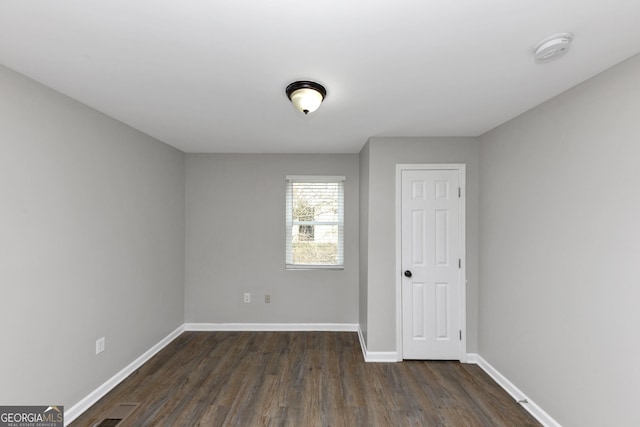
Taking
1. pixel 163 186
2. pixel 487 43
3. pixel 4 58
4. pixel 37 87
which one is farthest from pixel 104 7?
pixel 163 186

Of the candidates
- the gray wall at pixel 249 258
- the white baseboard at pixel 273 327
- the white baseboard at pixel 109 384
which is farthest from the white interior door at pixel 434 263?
the white baseboard at pixel 109 384

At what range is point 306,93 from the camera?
1.99 m

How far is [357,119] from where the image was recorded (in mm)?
2777

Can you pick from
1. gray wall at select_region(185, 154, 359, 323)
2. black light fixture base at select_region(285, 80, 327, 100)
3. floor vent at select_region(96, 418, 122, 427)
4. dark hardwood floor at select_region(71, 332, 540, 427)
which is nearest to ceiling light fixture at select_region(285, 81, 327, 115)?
black light fixture base at select_region(285, 80, 327, 100)

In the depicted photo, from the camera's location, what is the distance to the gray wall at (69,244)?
192 cm

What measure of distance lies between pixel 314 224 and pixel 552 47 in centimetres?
322

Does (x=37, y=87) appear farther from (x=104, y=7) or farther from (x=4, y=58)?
(x=104, y=7)

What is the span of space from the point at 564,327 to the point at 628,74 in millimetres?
1694

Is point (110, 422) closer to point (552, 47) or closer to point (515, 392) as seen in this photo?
point (515, 392)

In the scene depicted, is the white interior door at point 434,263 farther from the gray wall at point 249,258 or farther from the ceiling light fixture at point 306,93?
the ceiling light fixture at point 306,93

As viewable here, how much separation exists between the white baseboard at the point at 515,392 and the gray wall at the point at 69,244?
3658 mm

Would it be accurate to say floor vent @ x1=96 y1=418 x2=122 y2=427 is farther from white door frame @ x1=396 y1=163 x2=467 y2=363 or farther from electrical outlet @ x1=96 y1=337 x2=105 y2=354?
white door frame @ x1=396 y1=163 x2=467 y2=363

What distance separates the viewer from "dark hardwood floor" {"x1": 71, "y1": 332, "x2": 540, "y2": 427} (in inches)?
94.3

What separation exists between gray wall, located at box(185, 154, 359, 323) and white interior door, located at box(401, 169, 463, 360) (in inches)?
40.2
